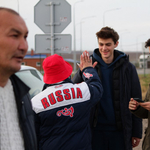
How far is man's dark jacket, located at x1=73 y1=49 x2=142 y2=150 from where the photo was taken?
289 cm

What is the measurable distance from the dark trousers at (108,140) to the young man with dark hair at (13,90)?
1712mm

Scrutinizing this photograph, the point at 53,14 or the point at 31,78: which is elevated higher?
the point at 53,14

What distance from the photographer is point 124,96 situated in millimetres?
2943

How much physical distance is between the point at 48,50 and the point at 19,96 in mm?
3585

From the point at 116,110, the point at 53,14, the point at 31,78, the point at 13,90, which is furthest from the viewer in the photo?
the point at 53,14

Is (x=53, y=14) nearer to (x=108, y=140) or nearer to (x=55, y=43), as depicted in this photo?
(x=55, y=43)

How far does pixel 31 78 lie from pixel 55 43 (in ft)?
3.31

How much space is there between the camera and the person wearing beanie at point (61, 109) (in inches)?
82.7

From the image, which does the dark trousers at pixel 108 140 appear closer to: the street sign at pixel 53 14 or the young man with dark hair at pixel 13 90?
the young man with dark hair at pixel 13 90

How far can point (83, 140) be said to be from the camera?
Result: 221cm

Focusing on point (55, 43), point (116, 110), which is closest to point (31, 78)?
point (55, 43)

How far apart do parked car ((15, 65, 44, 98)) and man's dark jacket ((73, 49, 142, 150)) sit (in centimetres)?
140

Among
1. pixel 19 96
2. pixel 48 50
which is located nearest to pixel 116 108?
pixel 19 96

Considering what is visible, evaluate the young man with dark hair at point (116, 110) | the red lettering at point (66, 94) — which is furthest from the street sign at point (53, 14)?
the red lettering at point (66, 94)
